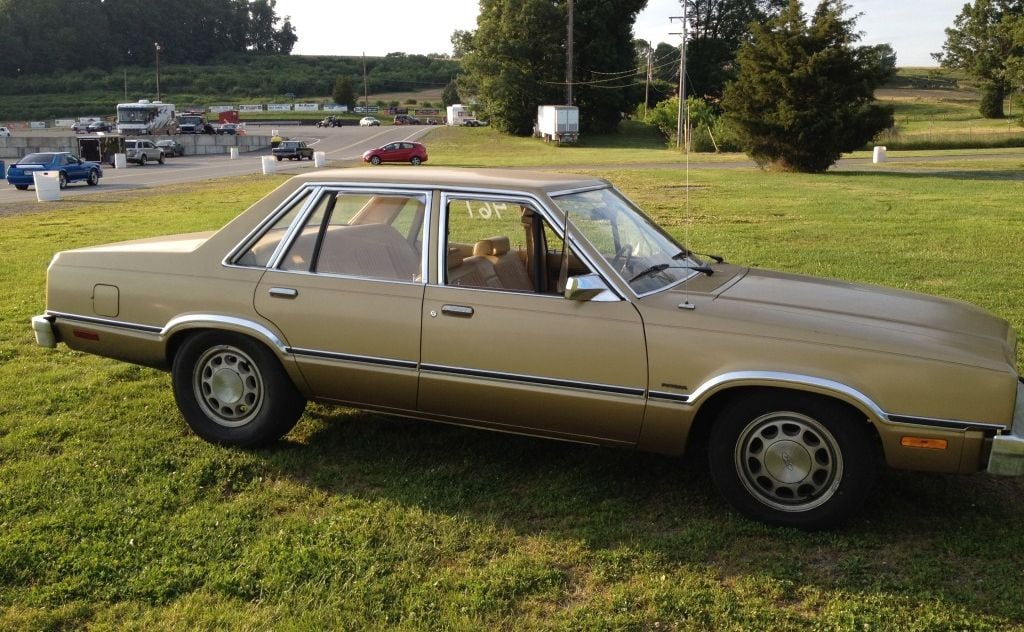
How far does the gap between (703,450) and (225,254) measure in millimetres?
2934

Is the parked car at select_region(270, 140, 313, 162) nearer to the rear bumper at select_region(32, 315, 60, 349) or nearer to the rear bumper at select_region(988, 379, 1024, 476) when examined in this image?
the rear bumper at select_region(32, 315, 60, 349)

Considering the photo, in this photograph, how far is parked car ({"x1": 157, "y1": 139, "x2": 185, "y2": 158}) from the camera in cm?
5679

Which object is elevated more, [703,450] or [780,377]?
[780,377]

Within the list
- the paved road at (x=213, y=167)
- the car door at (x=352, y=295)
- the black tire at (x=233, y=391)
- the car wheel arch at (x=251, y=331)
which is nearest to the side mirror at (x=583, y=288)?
the car door at (x=352, y=295)

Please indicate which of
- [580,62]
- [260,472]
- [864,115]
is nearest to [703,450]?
[260,472]

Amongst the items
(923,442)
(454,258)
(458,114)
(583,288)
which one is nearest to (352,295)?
(454,258)

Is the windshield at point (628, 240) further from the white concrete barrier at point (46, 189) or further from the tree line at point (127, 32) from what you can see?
the tree line at point (127, 32)

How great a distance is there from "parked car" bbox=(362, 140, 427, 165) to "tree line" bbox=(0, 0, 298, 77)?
98.9m

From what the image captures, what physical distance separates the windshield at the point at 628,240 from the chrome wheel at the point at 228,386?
198cm

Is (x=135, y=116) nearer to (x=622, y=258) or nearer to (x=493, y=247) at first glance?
(x=493, y=247)

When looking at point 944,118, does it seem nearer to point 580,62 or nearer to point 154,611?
point 580,62

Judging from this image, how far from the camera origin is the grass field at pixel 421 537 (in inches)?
138

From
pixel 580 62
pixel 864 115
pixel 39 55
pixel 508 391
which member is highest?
pixel 39 55

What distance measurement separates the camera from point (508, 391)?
4.48 m
